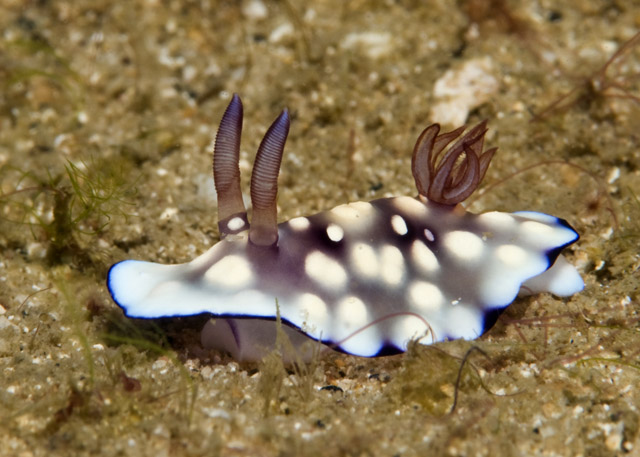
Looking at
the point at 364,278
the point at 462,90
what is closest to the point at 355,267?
the point at 364,278

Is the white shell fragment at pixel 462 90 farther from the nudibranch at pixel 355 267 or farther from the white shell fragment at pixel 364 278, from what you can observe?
the white shell fragment at pixel 364 278

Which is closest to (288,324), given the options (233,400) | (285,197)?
(233,400)

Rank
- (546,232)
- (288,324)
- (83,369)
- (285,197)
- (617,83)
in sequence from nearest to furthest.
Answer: (288,324) < (83,369) < (546,232) < (285,197) < (617,83)

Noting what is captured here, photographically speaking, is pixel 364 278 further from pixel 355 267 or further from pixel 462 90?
pixel 462 90

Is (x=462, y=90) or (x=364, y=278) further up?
(x=462, y=90)

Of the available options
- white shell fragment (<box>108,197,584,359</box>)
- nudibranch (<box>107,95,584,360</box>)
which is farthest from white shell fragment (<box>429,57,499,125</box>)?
white shell fragment (<box>108,197,584,359</box>)

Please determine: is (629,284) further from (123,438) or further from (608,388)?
(123,438)

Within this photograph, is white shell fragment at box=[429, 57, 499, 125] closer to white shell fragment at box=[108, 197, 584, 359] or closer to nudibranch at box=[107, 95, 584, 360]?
nudibranch at box=[107, 95, 584, 360]
